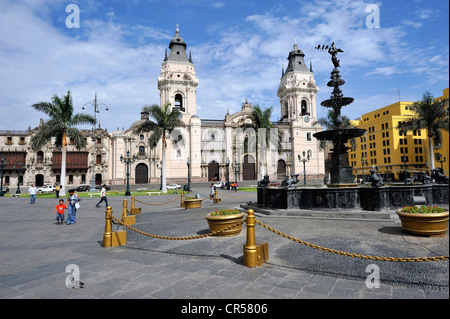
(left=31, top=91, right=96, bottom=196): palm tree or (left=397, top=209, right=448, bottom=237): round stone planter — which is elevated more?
(left=31, top=91, right=96, bottom=196): palm tree

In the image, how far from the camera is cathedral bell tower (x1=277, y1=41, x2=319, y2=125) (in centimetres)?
5112

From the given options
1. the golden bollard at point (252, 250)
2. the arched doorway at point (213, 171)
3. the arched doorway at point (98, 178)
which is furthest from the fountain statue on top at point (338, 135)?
the arched doorway at point (98, 178)

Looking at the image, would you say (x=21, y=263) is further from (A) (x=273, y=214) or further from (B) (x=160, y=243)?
(A) (x=273, y=214)

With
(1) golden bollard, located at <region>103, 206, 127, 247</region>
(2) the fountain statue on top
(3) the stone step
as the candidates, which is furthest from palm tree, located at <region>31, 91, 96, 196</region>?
(2) the fountain statue on top

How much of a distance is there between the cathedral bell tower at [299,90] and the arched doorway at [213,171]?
18.2 metres

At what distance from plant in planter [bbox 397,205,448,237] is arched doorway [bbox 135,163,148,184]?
143 ft

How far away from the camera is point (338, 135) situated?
11477 millimetres

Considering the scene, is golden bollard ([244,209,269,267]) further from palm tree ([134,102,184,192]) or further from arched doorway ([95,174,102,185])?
arched doorway ([95,174,102,185])

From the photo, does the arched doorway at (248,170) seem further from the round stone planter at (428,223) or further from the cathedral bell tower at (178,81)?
the round stone planter at (428,223)

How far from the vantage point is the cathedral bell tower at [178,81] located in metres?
45.3

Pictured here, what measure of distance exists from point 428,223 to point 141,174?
4398 centimetres

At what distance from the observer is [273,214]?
9.96 metres

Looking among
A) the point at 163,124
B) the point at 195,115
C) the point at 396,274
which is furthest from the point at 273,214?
the point at 195,115
